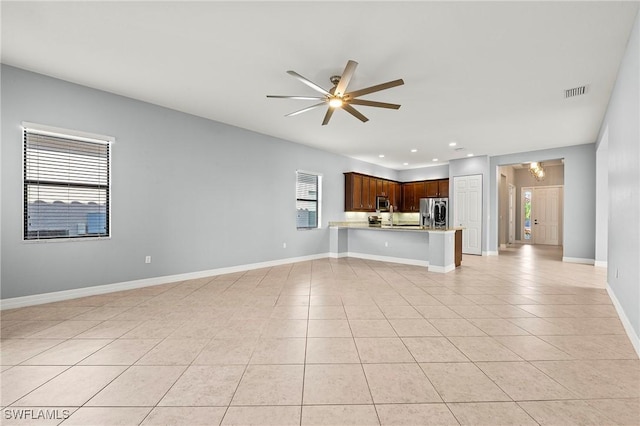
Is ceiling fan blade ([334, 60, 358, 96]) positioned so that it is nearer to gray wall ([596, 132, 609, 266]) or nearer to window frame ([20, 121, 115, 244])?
window frame ([20, 121, 115, 244])

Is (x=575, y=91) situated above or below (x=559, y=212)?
above

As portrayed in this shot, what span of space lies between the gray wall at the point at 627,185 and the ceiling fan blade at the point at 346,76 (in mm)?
2440

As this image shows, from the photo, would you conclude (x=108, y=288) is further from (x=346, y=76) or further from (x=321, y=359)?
(x=346, y=76)

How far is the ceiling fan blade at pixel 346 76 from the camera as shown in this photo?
2.79 metres

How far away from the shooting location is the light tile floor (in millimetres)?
1692

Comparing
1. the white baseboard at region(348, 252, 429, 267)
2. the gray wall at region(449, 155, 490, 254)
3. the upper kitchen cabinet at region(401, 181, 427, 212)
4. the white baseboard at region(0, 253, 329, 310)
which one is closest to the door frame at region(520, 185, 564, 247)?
the gray wall at region(449, 155, 490, 254)

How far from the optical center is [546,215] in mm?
11508

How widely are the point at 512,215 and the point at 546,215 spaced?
125cm

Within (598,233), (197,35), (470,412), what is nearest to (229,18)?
(197,35)

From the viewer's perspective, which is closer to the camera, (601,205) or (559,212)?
(601,205)

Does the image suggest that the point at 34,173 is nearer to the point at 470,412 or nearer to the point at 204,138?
the point at 204,138

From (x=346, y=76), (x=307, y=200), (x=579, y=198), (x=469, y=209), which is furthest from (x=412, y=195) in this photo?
(x=346, y=76)

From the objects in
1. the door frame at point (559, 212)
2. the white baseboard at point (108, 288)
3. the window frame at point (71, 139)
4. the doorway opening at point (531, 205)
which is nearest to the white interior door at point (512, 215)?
the doorway opening at point (531, 205)

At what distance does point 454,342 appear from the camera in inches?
102
